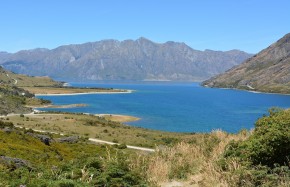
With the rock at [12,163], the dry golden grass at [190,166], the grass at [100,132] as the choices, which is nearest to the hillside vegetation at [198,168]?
the dry golden grass at [190,166]

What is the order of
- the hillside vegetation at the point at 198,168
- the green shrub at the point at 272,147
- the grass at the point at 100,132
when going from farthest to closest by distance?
the grass at the point at 100,132
the green shrub at the point at 272,147
the hillside vegetation at the point at 198,168

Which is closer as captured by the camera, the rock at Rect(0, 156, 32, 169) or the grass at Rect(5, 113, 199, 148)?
the rock at Rect(0, 156, 32, 169)

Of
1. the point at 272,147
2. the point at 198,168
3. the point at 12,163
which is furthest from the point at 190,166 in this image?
the point at 12,163

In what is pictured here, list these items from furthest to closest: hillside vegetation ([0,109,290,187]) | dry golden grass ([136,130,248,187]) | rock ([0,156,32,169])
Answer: rock ([0,156,32,169])
dry golden grass ([136,130,248,187])
hillside vegetation ([0,109,290,187])

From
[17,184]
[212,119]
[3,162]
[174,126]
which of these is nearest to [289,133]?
[17,184]

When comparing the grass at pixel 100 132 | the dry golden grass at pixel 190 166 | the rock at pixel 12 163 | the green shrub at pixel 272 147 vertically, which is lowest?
the grass at pixel 100 132

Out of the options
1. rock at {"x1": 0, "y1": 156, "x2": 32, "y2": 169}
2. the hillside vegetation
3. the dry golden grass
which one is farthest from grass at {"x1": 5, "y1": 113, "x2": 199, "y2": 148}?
the hillside vegetation

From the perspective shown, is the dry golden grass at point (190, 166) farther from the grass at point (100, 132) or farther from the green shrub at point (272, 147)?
the grass at point (100, 132)

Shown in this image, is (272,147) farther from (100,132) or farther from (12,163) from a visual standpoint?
(100,132)

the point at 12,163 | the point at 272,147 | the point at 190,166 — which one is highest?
the point at 272,147

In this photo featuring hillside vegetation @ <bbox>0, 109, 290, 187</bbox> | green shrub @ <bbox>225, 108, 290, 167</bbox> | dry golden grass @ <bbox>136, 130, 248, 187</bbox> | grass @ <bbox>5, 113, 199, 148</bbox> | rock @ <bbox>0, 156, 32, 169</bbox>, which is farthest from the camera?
grass @ <bbox>5, 113, 199, 148</bbox>

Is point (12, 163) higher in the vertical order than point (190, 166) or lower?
lower

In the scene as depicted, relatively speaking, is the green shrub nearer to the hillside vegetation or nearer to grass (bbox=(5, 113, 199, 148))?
the hillside vegetation

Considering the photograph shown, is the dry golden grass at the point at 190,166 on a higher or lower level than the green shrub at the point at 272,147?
lower
